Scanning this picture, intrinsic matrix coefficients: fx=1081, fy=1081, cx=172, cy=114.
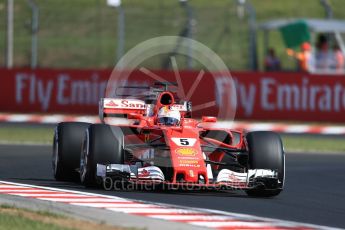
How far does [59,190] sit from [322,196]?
10.3ft

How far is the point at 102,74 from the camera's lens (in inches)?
1145

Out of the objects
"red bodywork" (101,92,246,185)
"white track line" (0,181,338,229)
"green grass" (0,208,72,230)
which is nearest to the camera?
"green grass" (0,208,72,230)

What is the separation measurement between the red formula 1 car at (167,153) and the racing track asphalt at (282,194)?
191 millimetres

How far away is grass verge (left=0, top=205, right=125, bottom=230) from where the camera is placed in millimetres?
→ 8891

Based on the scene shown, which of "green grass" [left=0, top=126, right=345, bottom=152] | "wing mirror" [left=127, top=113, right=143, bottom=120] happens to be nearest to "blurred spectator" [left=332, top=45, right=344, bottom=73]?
"green grass" [left=0, top=126, right=345, bottom=152]

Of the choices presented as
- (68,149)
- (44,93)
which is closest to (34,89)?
(44,93)

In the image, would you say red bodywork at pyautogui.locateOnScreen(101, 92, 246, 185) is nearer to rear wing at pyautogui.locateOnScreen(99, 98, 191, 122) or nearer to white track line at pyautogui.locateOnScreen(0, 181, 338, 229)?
rear wing at pyautogui.locateOnScreen(99, 98, 191, 122)

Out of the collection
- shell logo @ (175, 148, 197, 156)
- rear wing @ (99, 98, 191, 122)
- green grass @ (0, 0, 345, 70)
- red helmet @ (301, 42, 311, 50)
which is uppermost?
green grass @ (0, 0, 345, 70)

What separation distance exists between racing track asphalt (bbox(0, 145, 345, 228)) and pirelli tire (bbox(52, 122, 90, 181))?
0.21 meters

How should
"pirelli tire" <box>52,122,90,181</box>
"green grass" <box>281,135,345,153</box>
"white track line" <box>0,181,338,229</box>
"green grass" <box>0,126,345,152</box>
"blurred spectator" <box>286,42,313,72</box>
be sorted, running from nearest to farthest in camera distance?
"white track line" <box>0,181,338,229</box>
"pirelli tire" <box>52,122,90,181</box>
"green grass" <box>281,135,345,153</box>
"green grass" <box>0,126,345,152</box>
"blurred spectator" <box>286,42,313,72</box>

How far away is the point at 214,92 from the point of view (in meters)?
27.9

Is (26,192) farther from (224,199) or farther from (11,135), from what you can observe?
(11,135)

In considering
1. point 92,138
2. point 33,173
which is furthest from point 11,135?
point 92,138

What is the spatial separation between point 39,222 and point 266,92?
19345mm
